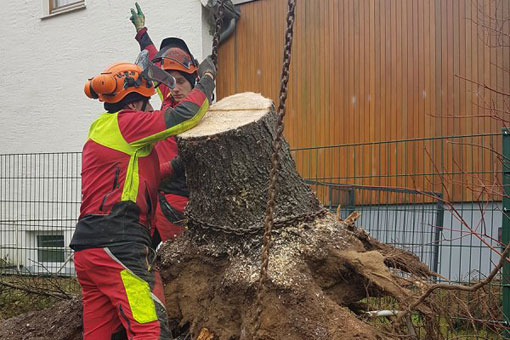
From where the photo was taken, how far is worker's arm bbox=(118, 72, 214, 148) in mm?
2717

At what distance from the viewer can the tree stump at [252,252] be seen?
102 inches

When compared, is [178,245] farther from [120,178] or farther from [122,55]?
[122,55]

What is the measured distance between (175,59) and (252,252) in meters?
1.63

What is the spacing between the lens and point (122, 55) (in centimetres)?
877

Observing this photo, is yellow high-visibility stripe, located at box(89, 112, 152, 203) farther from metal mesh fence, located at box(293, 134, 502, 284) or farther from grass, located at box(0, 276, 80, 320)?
metal mesh fence, located at box(293, 134, 502, 284)

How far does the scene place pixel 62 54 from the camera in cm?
944

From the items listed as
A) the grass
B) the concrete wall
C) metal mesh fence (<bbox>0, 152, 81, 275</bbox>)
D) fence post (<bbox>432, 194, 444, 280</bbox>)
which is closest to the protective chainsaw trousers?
the grass

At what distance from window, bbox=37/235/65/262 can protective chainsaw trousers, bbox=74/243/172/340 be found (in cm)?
534

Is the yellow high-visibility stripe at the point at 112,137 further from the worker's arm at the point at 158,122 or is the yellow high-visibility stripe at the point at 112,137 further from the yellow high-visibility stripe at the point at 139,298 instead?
the yellow high-visibility stripe at the point at 139,298

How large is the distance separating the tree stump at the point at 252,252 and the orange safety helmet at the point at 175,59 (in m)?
0.78

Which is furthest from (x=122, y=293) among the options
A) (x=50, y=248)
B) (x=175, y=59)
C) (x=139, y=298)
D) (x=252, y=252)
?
(x=50, y=248)

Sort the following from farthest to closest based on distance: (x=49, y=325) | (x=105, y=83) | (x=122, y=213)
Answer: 1. (x=49, y=325)
2. (x=105, y=83)
3. (x=122, y=213)

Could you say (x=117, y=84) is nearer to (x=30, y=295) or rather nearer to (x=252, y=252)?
(x=252, y=252)

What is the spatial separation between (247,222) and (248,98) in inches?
33.3
